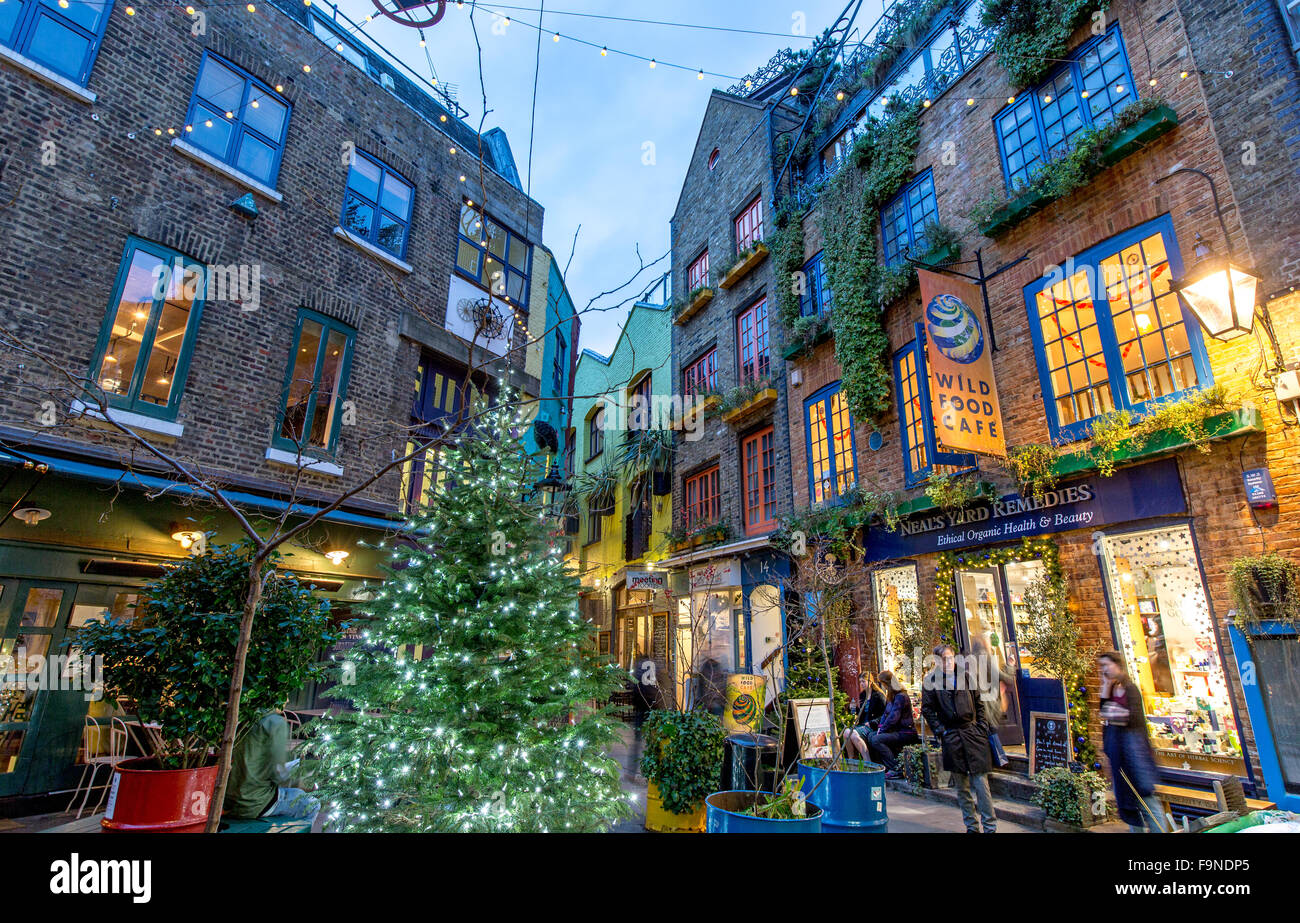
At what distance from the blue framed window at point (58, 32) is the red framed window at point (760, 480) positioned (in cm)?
1235

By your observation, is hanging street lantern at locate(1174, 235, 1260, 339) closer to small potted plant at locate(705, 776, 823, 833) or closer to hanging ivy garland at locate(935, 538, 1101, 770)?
hanging ivy garland at locate(935, 538, 1101, 770)

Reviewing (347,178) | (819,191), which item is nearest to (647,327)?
(819,191)

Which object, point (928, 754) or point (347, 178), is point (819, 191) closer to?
point (347, 178)

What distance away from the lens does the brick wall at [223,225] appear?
274 inches

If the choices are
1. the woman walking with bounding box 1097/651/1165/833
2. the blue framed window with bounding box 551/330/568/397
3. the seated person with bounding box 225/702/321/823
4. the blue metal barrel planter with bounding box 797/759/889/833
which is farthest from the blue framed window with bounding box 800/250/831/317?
the seated person with bounding box 225/702/321/823

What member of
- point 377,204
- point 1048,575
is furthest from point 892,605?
point 377,204

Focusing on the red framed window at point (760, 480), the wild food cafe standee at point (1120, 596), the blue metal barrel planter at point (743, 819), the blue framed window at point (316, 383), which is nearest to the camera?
the blue metal barrel planter at point (743, 819)

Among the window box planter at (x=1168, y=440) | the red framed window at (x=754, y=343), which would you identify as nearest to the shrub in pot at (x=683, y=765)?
the window box planter at (x=1168, y=440)

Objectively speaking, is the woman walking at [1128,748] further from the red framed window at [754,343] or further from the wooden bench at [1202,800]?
the red framed window at [754,343]

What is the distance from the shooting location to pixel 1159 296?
262 inches

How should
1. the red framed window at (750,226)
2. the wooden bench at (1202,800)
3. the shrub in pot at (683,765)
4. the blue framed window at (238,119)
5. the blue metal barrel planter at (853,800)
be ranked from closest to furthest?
the blue metal barrel planter at (853,800), the wooden bench at (1202,800), the shrub in pot at (683,765), the blue framed window at (238,119), the red framed window at (750,226)

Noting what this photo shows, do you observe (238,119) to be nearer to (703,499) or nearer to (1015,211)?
(1015,211)

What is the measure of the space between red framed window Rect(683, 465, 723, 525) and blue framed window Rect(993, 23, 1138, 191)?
877 centimetres
